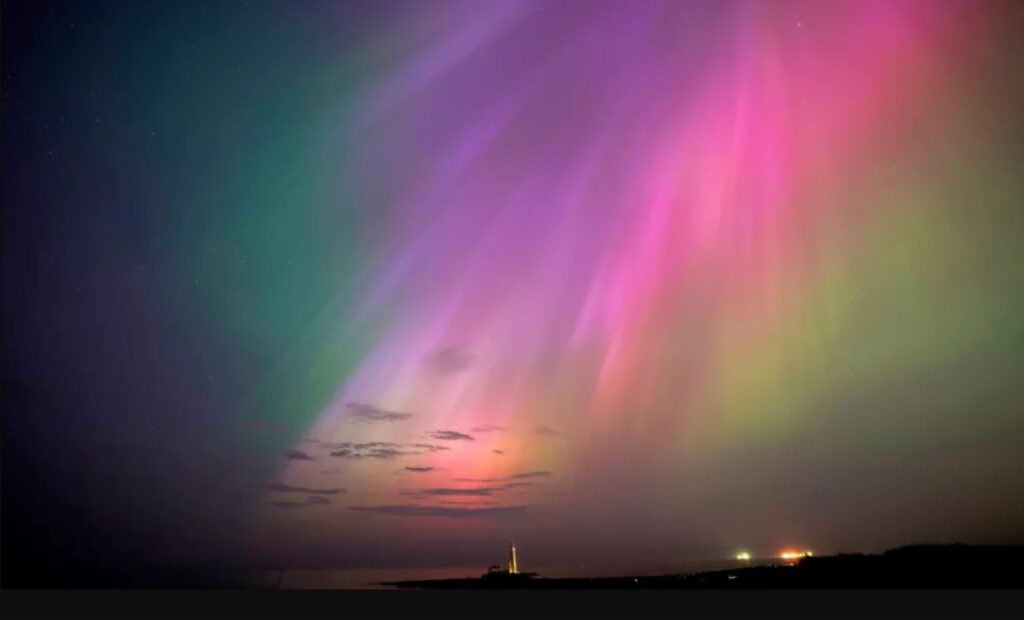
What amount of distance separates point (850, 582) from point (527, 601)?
25.5 m

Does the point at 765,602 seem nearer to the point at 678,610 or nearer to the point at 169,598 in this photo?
the point at 678,610

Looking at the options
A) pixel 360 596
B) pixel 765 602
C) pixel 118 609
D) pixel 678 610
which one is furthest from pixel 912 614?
pixel 118 609

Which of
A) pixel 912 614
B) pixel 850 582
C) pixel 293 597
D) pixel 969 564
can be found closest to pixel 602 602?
pixel 912 614

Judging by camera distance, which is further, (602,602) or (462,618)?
(602,602)

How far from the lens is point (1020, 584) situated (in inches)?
1721

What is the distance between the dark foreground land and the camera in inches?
1855

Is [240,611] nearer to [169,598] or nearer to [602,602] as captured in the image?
[169,598]

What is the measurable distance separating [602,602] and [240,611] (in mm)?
19491

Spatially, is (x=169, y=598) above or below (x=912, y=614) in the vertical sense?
above

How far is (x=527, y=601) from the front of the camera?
125 ft

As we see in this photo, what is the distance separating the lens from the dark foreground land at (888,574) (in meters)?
47.1

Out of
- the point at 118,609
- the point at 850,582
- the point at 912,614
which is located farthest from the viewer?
the point at 850,582

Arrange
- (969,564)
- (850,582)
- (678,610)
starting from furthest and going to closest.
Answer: (969,564) → (850,582) → (678,610)

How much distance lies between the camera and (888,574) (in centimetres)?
5056
